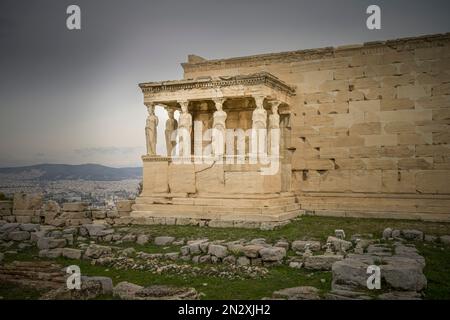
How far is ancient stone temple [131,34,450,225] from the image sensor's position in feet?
45.5

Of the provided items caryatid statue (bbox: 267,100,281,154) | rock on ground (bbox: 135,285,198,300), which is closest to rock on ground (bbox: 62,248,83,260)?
rock on ground (bbox: 135,285,198,300)

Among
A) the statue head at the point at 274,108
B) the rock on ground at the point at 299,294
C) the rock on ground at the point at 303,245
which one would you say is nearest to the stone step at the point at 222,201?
the statue head at the point at 274,108

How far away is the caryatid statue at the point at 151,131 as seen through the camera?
15.6 metres

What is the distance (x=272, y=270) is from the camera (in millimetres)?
7934

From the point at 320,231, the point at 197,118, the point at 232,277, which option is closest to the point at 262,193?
the point at 320,231

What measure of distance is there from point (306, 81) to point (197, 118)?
14.0 feet

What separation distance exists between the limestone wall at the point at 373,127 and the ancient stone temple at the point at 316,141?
0.03 m

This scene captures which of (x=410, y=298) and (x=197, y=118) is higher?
(x=197, y=118)

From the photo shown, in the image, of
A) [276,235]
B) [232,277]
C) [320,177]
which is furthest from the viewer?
[320,177]

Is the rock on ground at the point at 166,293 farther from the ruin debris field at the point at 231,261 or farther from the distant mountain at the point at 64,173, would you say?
the distant mountain at the point at 64,173

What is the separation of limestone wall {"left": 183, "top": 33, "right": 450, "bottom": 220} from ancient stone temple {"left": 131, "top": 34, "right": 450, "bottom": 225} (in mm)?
32
